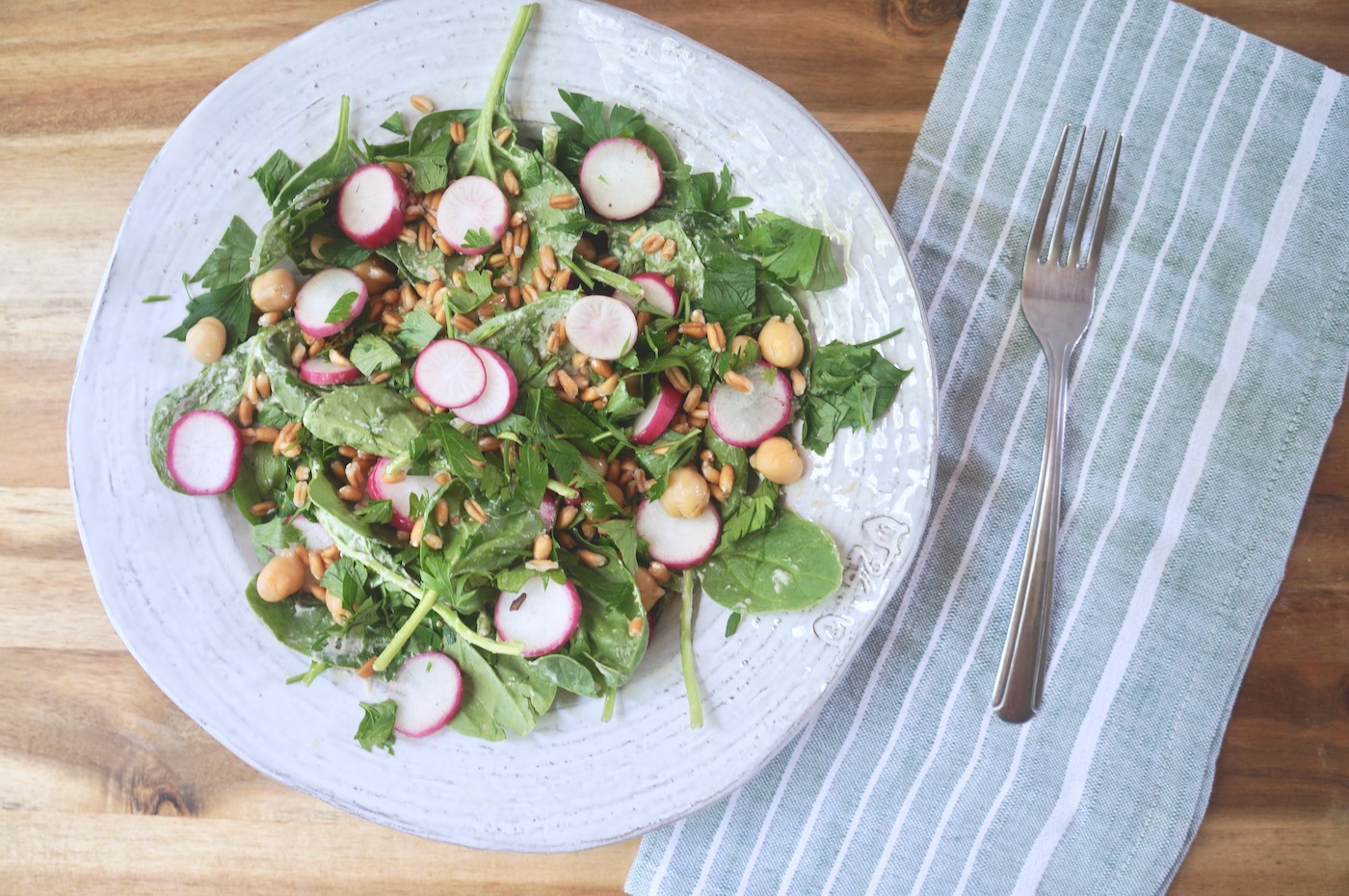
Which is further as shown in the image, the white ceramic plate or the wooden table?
the wooden table

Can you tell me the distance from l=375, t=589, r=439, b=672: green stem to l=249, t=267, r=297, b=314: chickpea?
62cm

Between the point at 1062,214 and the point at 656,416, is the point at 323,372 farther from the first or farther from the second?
the point at 1062,214

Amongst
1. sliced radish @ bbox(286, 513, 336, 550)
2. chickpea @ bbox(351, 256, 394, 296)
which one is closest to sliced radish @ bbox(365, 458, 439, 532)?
sliced radish @ bbox(286, 513, 336, 550)

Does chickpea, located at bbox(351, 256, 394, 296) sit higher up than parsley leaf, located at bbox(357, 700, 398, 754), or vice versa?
chickpea, located at bbox(351, 256, 394, 296)

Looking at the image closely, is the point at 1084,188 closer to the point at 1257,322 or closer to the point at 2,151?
the point at 1257,322

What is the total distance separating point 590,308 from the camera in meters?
1.61

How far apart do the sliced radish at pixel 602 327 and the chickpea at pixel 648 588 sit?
0.41m

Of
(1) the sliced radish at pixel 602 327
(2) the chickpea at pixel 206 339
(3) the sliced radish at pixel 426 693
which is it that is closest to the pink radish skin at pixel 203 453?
(2) the chickpea at pixel 206 339

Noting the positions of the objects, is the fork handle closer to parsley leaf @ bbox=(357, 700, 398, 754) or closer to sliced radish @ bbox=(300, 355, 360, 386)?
parsley leaf @ bbox=(357, 700, 398, 754)

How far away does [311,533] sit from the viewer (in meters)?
1.70

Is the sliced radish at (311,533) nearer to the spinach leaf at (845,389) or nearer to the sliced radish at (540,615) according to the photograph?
the sliced radish at (540,615)

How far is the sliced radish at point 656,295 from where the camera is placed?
165 centimetres

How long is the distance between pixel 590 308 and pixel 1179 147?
1306mm

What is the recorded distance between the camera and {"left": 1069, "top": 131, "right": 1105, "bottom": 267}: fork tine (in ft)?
5.93
